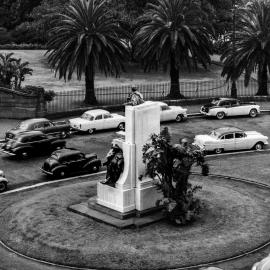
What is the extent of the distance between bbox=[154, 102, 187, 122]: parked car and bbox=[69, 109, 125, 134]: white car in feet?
11.5

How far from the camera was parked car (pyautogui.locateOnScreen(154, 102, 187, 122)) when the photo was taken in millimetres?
43438

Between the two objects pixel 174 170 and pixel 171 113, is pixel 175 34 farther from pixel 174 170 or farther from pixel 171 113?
pixel 174 170

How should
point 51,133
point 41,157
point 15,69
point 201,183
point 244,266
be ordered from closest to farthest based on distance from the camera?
point 244,266 < point 201,183 < point 41,157 < point 51,133 < point 15,69

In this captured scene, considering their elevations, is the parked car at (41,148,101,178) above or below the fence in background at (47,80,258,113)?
below

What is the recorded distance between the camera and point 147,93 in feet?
173

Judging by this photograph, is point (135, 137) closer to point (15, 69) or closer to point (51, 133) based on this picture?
point (51, 133)

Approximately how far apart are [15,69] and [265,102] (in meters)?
21.1

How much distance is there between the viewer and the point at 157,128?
24.2 m

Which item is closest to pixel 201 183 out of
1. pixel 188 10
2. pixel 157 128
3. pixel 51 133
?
pixel 157 128

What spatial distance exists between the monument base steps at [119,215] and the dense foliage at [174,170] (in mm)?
863

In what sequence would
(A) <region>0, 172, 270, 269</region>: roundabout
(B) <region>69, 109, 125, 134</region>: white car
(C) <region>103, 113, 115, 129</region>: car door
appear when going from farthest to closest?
(C) <region>103, 113, 115, 129</region>: car door < (B) <region>69, 109, 125, 134</region>: white car < (A) <region>0, 172, 270, 269</region>: roundabout

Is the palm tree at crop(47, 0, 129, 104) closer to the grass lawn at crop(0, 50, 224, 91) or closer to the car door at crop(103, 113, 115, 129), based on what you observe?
the car door at crop(103, 113, 115, 129)

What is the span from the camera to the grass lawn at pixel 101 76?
56.4 m

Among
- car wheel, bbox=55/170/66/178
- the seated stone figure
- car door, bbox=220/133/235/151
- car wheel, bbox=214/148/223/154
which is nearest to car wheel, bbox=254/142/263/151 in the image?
car door, bbox=220/133/235/151
